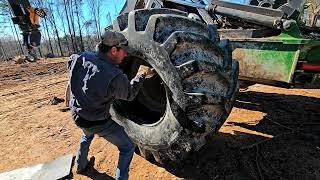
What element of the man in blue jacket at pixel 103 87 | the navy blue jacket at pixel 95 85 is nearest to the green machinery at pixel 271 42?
the man in blue jacket at pixel 103 87

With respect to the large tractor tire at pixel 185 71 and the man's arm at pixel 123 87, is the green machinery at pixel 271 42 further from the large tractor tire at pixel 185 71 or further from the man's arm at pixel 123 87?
the man's arm at pixel 123 87

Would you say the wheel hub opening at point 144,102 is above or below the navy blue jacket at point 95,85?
below

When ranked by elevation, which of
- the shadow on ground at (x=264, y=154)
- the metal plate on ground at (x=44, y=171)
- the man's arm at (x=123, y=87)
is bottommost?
the metal plate on ground at (x=44, y=171)

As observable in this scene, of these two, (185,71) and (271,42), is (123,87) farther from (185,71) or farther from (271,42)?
(271,42)

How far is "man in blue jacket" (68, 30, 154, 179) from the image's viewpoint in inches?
123

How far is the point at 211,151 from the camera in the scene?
162 inches

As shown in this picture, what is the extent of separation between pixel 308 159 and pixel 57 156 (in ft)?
10.5

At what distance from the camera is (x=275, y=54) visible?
12.0 feet

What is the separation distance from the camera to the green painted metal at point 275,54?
11.4ft

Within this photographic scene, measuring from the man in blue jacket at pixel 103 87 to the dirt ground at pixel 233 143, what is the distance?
661 millimetres

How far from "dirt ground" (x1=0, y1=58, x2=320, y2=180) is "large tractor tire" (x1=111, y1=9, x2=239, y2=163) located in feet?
1.06

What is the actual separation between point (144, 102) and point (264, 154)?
5.26ft

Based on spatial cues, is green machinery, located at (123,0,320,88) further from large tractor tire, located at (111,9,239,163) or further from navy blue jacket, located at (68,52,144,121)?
navy blue jacket, located at (68,52,144,121)

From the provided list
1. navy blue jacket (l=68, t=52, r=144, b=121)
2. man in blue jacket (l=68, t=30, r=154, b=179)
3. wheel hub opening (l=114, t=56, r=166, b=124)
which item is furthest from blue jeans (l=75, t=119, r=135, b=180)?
wheel hub opening (l=114, t=56, r=166, b=124)
